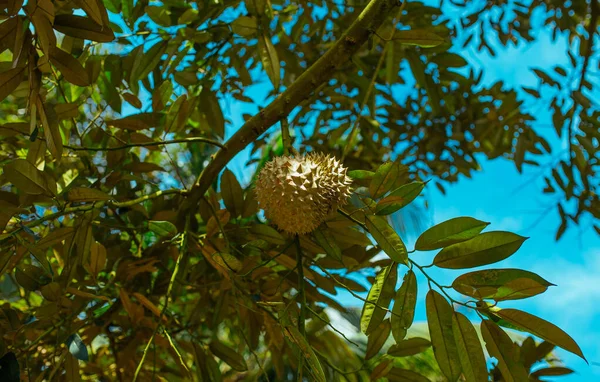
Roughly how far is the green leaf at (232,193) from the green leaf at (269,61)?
0.22 m

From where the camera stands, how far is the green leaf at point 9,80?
2.54ft

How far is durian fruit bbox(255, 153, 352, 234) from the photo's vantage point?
0.87 m

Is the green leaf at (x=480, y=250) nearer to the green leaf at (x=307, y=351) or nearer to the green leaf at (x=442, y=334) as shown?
the green leaf at (x=442, y=334)

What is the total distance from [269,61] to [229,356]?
65 centimetres

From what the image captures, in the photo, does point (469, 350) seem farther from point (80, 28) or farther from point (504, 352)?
point (80, 28)

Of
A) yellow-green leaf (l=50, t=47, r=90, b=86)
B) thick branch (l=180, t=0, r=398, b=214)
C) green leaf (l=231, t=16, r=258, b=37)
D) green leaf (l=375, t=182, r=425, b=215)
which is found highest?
green leaf (l=231, t=16, r=258, b=37)

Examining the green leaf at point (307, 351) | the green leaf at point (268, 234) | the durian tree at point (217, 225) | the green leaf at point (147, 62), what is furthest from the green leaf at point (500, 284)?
the green leaf at point (147, 62)

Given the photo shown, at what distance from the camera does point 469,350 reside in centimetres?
71

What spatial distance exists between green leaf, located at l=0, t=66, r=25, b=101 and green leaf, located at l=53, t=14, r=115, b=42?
0.30 ft

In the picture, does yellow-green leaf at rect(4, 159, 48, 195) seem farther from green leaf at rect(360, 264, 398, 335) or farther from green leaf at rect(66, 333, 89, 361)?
green leaf at rect(360, 264, 398, 335)

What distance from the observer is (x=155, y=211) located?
1.26m

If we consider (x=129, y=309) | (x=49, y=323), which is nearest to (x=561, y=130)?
(x=129, y=309)

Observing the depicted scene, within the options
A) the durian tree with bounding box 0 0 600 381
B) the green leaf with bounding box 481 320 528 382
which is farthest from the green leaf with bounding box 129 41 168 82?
the green leaf with bounding box 481 320 528 382

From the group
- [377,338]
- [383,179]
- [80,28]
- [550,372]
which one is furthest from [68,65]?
[550,372]
